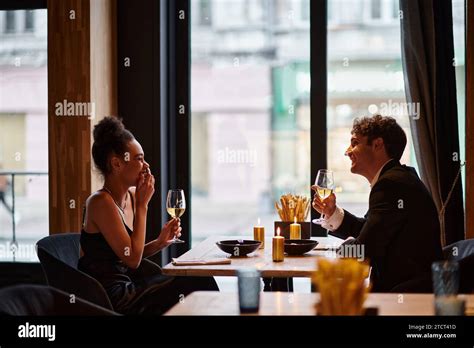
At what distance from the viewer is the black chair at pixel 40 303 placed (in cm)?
192

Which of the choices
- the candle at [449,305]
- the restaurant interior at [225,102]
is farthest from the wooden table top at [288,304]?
the restaurant interior at [225,102]

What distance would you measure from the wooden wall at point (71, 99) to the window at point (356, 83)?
1.56 metres

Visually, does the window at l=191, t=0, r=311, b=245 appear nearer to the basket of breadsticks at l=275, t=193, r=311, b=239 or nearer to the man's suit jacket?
the basket of breadsticks at l=275, t=193, r=311, b=239

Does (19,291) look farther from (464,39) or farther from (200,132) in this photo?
(464,39)

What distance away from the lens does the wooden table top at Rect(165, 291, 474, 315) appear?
80.5 inches

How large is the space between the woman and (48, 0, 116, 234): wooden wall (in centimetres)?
128

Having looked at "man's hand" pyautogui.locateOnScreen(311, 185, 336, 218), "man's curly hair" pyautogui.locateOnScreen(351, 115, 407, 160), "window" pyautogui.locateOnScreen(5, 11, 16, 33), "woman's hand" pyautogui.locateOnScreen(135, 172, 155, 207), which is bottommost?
"man's hand" pyautogui.locateOnScreen(311, 185, 336, 218)

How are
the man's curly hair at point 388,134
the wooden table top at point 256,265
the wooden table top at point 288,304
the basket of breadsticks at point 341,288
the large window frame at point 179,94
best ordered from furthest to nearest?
the large window frame at point 179,94 < the man's curly hair at point 388,134 < the wooden table top at point 256,265 < the wooden table top at point 288,304 < the basket of breadsticks at point 341,288

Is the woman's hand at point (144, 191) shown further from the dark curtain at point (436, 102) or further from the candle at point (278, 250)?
the dark curtain at point (436, 102)

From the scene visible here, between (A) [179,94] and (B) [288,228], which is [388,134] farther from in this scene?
(A) [179,94]

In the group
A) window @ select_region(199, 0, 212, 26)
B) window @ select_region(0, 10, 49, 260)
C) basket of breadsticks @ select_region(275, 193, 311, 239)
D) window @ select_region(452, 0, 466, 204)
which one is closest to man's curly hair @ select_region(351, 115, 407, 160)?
basket of breadsticks @ select_region(275, 193, 311, 239)

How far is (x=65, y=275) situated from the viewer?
9.59ft

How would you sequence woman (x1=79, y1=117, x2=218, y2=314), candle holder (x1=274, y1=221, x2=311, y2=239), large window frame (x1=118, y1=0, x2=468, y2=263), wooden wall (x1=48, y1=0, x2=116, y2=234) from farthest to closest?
large window frame (x1=118, y1=0, x2=468, y2=263) → wooden wall (x1=48, y1=0, x2=116, y2=234) → candle holder (x1=274, y1=221, x2=311, y2=239) → woman (x1=79, y1=117, x2=218, y2=314)

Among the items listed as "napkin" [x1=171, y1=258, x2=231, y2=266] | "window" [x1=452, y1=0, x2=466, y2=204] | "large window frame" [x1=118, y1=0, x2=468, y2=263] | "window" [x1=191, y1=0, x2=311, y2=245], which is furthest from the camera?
"window" [x1=191, y1=0, x2=311, y2=245]
